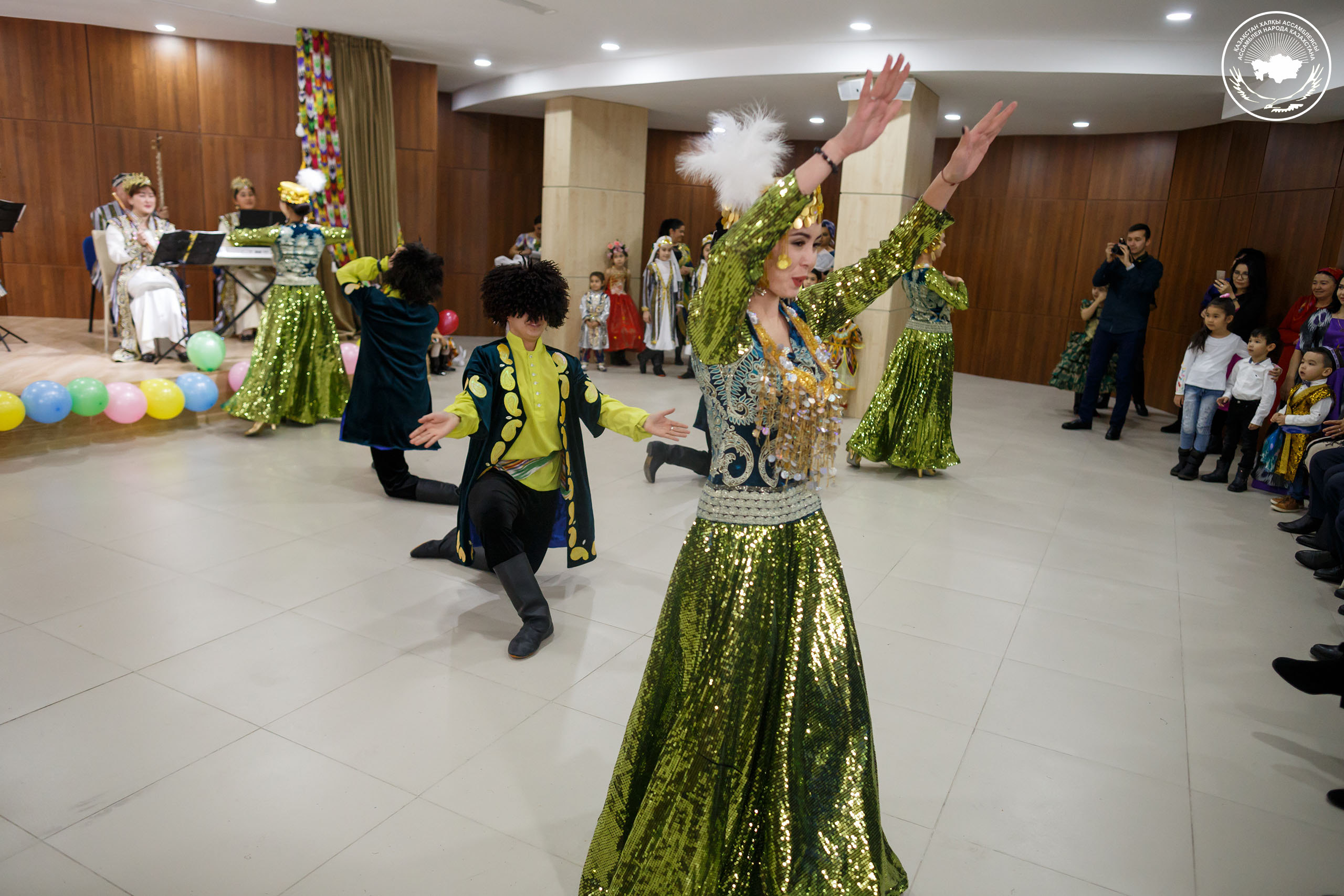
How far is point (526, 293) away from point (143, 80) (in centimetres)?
780

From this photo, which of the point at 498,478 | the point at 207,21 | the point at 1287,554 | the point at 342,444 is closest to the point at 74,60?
the point at 207,21

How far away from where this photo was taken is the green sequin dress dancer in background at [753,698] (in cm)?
179

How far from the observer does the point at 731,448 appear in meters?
1.85

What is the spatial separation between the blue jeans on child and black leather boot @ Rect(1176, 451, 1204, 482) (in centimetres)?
4

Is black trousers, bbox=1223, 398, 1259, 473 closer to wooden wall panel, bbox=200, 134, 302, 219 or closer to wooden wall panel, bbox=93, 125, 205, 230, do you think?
wooden wall panel, bbox=200, 134, 302, 219

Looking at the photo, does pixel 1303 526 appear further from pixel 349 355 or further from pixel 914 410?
pixel 349 355

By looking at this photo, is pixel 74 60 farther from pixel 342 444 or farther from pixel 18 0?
pixel 342 444

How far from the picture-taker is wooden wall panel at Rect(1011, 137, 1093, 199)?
33.1 feet

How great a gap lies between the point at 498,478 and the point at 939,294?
3.30 meters

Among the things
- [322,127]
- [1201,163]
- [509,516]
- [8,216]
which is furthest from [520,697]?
[1201,163]

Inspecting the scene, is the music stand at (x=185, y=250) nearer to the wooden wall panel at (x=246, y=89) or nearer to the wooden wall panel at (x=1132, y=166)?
the wooden wall panel at (x=246, y=89)

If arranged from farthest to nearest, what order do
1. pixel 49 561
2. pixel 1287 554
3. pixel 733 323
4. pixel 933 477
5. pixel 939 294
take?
1. pixel 933 477
2. pixel 939 294
3. pixel 1287 554
4. pixel 49 561
5. pixel 733 323

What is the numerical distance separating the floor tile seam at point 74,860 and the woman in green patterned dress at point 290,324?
429cm

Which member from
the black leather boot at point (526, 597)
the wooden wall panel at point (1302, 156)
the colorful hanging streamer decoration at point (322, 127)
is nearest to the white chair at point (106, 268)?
the colorful hanging streamer decoration at point (322, 127)
